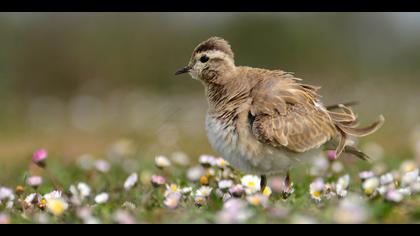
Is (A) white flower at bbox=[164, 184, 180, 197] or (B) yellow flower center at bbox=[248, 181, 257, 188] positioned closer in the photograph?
(A) white flower at bbox=[164, 184, 180, 197]

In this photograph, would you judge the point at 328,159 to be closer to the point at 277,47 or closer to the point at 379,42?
the point at 277,47

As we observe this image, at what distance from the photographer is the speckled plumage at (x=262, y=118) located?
631cm

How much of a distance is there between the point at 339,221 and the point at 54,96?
17.0 meters

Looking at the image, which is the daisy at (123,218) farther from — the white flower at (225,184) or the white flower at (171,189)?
the white flower at (225,184)

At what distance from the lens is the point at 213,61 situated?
7156 mm

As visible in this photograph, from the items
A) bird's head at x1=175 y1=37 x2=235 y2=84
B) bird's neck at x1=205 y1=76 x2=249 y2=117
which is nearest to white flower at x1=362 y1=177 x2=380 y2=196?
bird's neck at x1=205 y1=76 x2=249 y2=117

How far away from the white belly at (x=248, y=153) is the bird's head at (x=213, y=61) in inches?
28.8

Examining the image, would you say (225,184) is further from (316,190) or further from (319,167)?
(319,167)

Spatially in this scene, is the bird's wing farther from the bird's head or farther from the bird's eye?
the bird's eye

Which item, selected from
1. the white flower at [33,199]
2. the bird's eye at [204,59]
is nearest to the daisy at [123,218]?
the white flower at [33,199]

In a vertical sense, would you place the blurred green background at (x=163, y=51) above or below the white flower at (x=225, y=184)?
above

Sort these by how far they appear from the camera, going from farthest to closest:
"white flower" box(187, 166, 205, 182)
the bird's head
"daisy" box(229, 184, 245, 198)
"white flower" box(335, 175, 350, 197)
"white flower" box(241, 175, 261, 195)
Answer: the bird's head
"white flower" box(187, 166, 205, 182)
"white flower" box(241, 175, 261, 195)
"white flower" box(335, 175, 350, 197)
"daisy" box(229, 184, 245, 198)

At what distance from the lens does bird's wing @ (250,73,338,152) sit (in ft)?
20.6

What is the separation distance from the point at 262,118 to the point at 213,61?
1.14 meters
